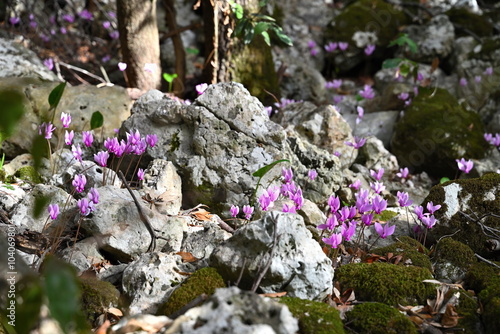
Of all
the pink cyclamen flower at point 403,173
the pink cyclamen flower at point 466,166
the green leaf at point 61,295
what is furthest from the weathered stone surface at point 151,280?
the pink cyclamen flower at point 403,173

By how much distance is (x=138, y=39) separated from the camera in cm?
567

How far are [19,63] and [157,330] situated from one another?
4.52 metres

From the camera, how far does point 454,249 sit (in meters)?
3.05

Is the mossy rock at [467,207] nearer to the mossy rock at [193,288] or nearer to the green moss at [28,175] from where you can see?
the mossy rock at [193,288]

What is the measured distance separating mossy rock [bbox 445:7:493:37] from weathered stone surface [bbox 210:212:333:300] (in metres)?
7.61

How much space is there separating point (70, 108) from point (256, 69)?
7.61ft

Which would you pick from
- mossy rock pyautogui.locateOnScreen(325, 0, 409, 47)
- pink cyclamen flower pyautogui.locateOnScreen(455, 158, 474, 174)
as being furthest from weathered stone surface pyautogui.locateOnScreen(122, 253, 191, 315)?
mossy rock pyautogui.locateOnScreen(325, 0, 409, 47)

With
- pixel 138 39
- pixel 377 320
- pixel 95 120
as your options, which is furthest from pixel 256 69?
pixel 377 320

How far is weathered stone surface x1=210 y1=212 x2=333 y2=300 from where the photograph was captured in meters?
2.39

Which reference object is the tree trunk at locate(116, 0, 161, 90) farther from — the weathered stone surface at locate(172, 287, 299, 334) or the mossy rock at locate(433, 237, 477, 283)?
the weathered stone surface at locate(172, 287, 299, 334)

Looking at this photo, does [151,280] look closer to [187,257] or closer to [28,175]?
[187,257]

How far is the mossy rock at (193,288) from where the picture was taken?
2309mm

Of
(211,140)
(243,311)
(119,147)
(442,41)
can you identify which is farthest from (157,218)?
(442,41)

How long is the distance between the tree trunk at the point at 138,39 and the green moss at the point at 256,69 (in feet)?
3.12
